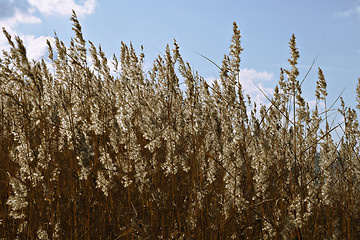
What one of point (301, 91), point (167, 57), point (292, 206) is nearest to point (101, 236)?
point (292, 206)

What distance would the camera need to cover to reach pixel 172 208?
2.11 m

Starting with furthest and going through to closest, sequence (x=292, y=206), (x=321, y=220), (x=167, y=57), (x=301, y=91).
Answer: (x=321, y=220)
(x=167, y=57)
(x=301, y=91)
(x=292, y=206)

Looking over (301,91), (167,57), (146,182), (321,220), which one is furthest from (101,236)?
(321,220)

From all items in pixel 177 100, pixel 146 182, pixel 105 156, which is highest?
pixel 177 100

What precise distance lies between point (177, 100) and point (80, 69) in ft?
2.78

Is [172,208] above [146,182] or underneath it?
underneath

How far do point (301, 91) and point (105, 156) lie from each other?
1223 mm

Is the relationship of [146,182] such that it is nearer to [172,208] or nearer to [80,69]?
[172,208]

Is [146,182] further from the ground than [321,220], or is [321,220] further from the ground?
[146,182]

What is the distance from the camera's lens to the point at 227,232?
81.4 inches

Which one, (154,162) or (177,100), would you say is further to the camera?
(177,100)

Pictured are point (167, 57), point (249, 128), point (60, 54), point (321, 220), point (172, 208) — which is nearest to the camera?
point (172, 208)

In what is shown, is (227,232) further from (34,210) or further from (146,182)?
(34,210)

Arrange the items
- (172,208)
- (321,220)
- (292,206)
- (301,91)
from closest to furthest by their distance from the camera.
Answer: (292,206) → (301,91) → (172,208) → (321,220)
